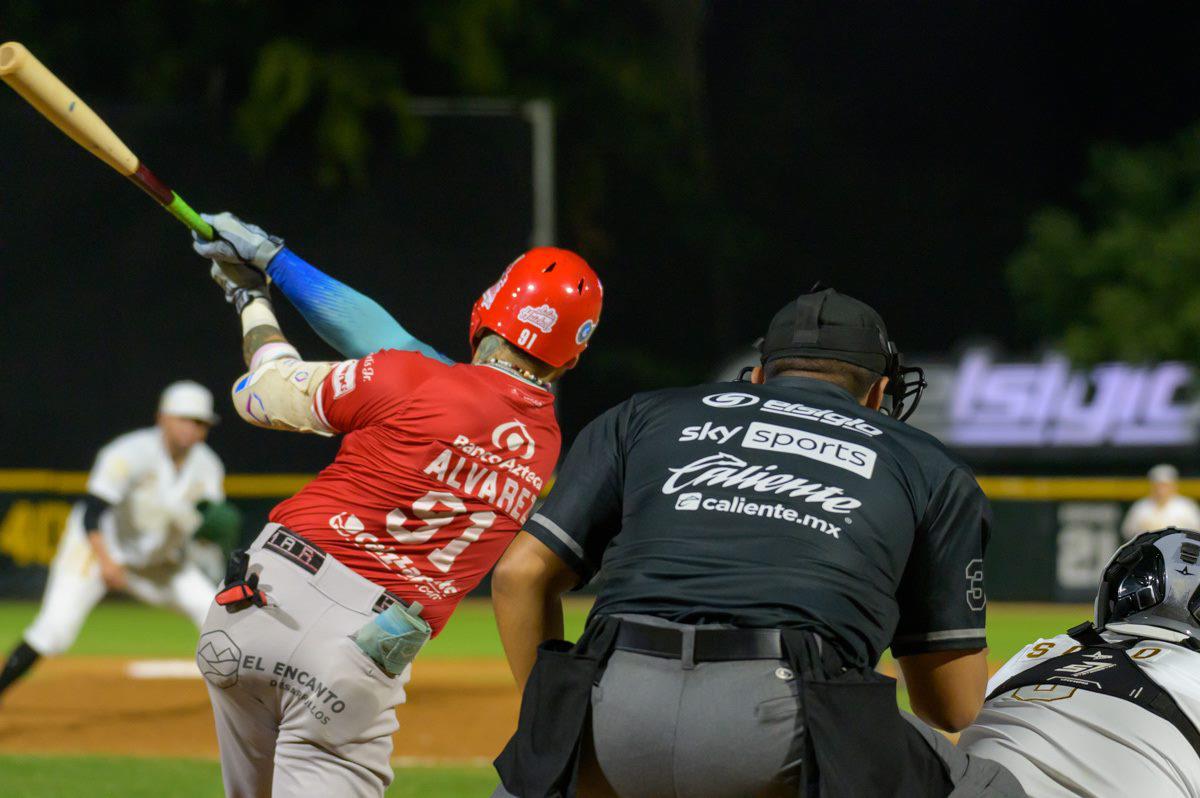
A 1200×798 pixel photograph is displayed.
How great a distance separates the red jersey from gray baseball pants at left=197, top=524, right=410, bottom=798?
8cm

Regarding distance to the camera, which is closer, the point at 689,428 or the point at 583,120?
the point at 689,428

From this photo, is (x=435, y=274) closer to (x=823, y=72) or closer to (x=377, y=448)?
(x=377, y=448)

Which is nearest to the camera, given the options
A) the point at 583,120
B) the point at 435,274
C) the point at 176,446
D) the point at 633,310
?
the point at 176,446

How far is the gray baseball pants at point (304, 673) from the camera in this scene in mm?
3602

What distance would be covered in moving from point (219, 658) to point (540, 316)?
1111 millimetres

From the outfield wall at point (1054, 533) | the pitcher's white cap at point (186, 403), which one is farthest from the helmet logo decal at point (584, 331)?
the outfield wall at point (1054, 533)

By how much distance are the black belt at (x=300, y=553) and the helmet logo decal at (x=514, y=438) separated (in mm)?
445

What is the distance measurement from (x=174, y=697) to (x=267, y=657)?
7.10m

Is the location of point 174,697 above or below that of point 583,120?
below

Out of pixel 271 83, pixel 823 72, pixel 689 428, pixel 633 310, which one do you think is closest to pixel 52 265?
pixel 271 83

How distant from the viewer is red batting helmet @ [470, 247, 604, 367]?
3.86 m

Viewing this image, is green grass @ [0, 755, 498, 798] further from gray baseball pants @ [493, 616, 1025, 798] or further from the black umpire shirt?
gray baseball pants @ [493, 616, 1025, 798]

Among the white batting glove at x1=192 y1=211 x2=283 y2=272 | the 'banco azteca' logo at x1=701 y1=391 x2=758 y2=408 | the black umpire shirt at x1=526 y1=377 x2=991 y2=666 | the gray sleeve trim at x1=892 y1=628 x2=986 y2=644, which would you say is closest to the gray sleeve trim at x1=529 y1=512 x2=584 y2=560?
the black umpire shirt at x1=526 y1=377 x2=991 y2=666

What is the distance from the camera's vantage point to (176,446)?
9445mm
